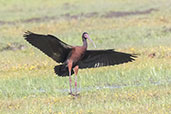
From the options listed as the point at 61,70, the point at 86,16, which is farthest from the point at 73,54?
the point at 86,16

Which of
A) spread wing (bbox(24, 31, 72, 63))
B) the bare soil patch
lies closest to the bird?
spread wing (bbox(24, 31, 72, 63))

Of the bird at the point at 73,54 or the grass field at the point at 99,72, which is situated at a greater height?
the bird at the point at 73,54

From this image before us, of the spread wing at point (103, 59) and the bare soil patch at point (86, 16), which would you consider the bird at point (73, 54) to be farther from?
the bare soil patch at point (86, 16)

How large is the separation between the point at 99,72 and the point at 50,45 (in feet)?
8.63

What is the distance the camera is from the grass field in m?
8.59

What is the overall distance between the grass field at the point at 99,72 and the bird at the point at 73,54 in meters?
0.54

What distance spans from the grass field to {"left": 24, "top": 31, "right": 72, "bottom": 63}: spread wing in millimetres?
785

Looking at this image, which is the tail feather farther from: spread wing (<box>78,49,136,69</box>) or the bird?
spread wing (<box>78,49,136,69</box>)

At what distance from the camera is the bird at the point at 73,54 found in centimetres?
952

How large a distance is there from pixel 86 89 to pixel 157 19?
11891mm

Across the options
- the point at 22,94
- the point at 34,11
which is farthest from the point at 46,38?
the point at 34,11

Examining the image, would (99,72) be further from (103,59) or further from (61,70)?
(61,70)

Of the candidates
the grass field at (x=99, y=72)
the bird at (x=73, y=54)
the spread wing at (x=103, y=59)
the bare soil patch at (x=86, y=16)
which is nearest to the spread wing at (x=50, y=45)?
the bird at (x=73, y=54)

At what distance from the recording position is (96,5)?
102 ft
